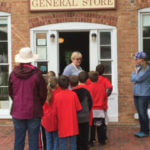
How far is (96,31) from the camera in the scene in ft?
33.0

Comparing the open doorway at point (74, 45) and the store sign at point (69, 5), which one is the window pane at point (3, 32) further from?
the open doorway at point (74, 45)

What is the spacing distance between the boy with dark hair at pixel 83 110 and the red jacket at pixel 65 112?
0.35 meters

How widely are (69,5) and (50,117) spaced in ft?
15.0

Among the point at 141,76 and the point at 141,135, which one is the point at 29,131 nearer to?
the point at 141,76

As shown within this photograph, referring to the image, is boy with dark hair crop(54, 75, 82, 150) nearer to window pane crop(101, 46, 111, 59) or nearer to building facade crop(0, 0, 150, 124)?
building facade crop(0, 0, 150, 124)

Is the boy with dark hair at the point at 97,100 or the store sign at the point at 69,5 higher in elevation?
the store sign at the point at 69,5

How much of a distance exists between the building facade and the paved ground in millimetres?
575

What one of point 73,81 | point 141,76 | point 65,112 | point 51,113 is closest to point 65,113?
point 65,112

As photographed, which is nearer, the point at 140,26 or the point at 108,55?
the point at 140,26

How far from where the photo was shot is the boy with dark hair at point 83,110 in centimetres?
642

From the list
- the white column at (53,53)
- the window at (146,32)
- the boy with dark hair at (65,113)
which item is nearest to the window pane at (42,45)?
the white column at (53,53)

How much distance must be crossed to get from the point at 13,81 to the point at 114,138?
135 inches

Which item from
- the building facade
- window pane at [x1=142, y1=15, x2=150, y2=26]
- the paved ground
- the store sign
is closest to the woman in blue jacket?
the paved ground

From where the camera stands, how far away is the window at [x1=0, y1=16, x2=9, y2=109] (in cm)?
1043
